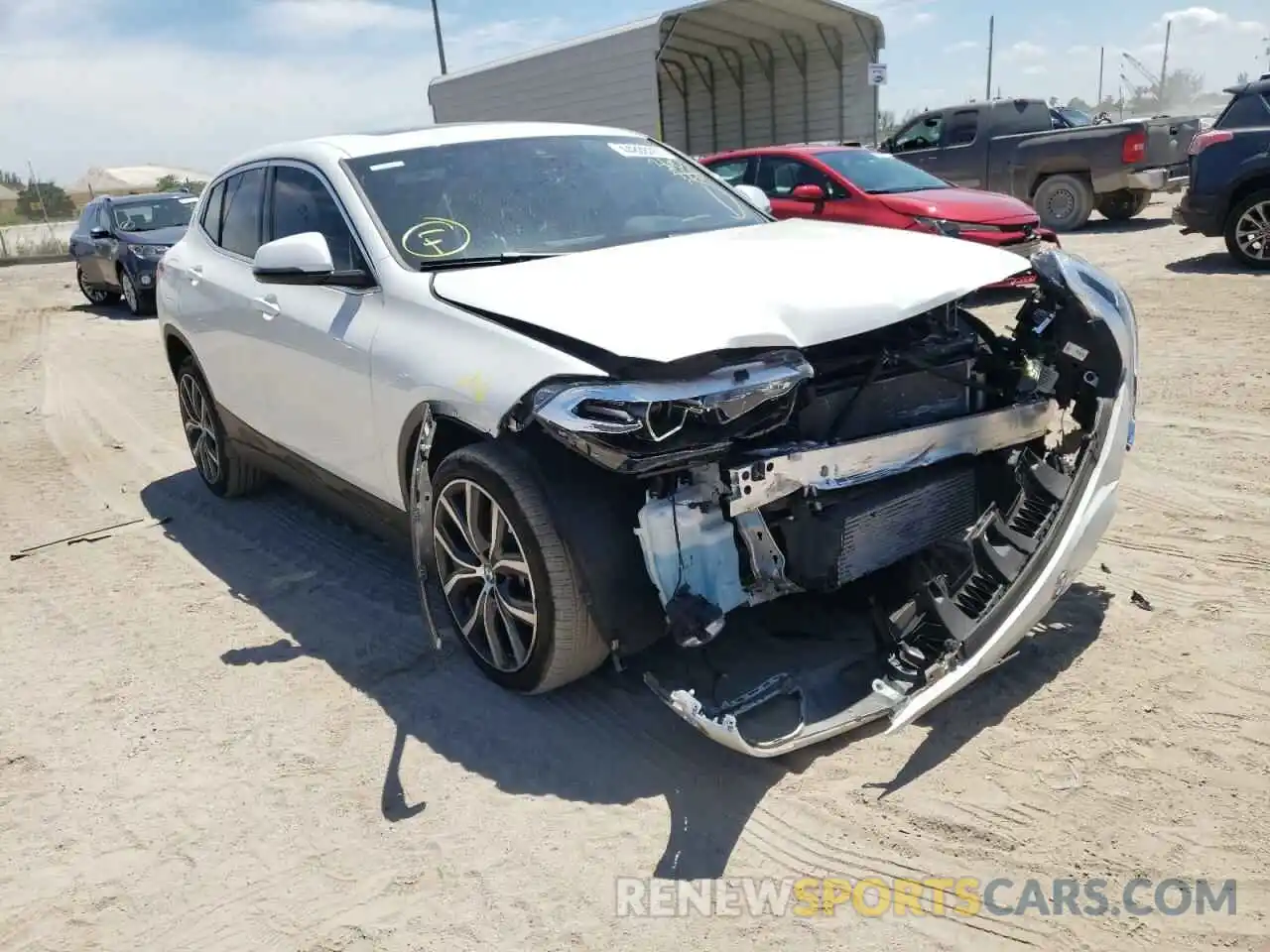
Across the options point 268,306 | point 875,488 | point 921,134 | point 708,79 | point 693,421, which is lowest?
point 875,488

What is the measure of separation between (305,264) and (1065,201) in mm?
13926

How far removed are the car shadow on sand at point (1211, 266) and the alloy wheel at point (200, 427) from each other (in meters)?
9.74

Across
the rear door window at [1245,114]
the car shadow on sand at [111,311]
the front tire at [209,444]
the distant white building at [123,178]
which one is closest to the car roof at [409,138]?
the front tire at [209,444]

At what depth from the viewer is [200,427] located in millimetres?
6023

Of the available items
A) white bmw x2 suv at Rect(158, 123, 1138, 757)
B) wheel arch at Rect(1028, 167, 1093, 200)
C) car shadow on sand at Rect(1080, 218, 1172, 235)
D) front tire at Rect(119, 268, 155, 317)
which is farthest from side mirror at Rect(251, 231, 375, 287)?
car shadow on sand at Rect(1080, 218, 1172, 235)

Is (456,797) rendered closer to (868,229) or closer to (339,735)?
(339,735)

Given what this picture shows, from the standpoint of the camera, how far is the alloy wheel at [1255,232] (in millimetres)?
10297

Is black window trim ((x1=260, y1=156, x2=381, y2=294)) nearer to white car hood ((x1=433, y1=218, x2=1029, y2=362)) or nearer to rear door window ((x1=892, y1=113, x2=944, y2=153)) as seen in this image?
white car hood ((x1=433, y1=218, x2=1029, y2=362))

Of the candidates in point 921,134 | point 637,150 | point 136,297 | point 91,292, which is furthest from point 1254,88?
point 91,292

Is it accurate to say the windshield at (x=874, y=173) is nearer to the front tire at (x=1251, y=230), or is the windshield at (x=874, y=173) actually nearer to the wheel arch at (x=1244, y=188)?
the wheel arch at (x=1244, y=188)

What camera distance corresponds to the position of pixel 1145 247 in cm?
1298

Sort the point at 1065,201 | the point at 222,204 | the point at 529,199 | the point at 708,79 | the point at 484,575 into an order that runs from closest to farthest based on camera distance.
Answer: the point at 484,575
the point at 529,199
the point at 222,204
the point at 1065,201
the point at 708,79

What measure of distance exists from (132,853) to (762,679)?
1.97 m

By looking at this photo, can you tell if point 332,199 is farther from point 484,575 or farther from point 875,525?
point 875,525
